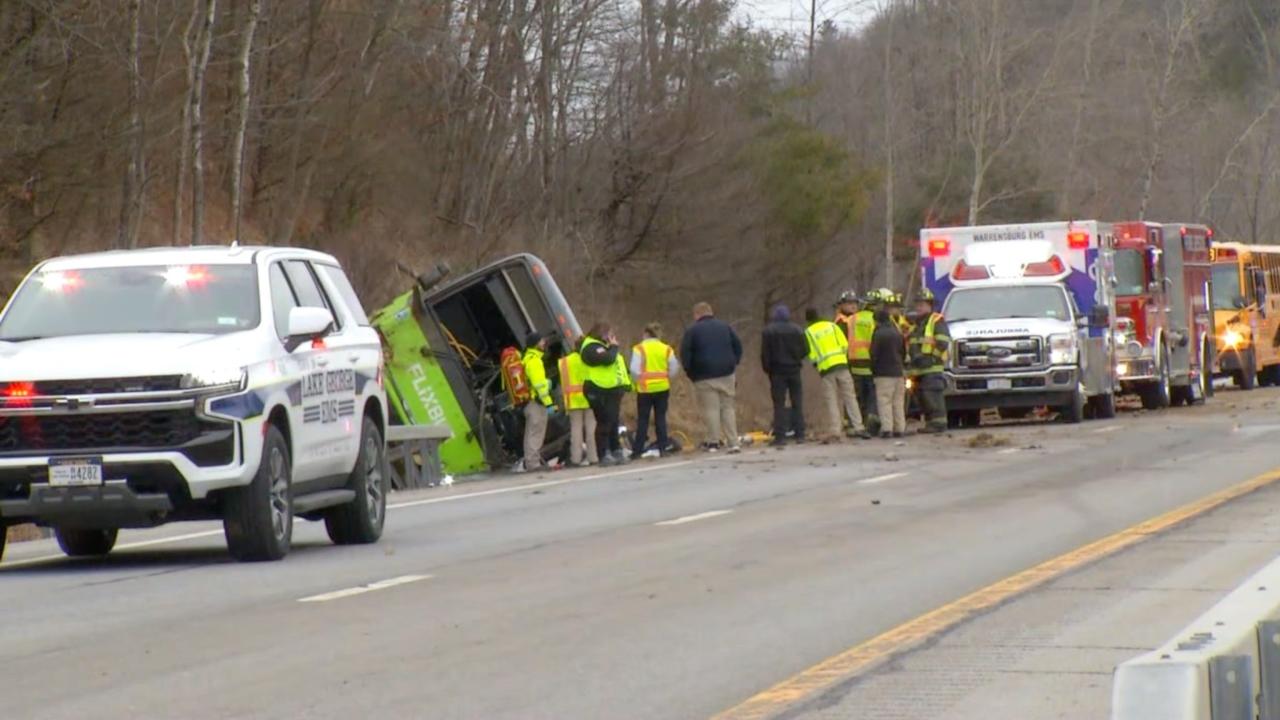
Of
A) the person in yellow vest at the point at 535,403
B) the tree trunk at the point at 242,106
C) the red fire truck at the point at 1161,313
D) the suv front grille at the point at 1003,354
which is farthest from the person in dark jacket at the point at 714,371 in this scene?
the red fire truck at the point at 1161,313

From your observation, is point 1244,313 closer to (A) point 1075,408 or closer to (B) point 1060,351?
(A) point 1075,408

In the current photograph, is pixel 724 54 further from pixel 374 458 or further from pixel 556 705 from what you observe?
pixel 556 705

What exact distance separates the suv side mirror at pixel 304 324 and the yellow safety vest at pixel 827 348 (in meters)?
16.1

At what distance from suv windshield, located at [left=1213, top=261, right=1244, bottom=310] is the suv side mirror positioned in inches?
1424

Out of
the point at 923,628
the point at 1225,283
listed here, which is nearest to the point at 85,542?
the point at 923,628

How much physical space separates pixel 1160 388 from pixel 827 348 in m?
8.80

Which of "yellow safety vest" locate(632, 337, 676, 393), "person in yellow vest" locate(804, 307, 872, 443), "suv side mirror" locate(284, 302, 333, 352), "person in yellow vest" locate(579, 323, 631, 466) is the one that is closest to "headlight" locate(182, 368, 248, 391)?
"suv side mirror" locate(284, 302, 333, 352)

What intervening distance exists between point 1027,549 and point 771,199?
41.2 meters

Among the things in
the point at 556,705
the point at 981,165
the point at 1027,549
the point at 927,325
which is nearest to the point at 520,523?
the point at 1027,549

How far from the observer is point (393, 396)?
27.1 meters

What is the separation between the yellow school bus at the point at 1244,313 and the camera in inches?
1820

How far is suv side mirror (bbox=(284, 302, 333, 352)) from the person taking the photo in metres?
13.3

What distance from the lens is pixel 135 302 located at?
13578 millimetres

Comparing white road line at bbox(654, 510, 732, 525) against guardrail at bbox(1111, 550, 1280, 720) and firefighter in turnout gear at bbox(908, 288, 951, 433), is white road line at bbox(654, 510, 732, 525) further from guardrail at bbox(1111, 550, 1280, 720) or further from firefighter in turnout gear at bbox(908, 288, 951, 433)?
firefighter in turnout gear at bbox(908, 288, 951, 433)
